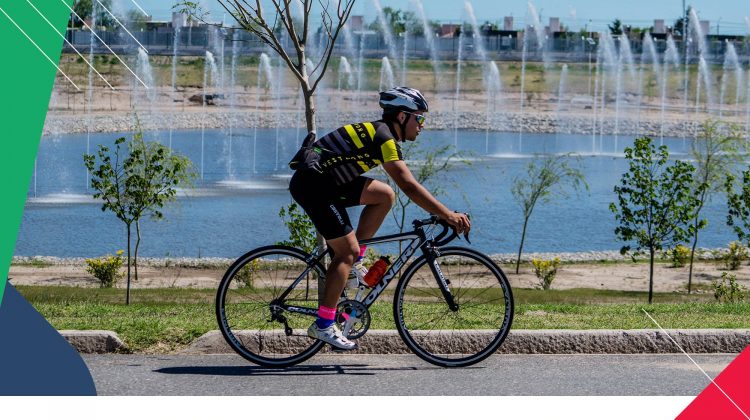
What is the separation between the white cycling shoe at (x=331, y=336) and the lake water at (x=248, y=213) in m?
17.6

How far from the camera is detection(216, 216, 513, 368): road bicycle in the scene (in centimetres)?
745

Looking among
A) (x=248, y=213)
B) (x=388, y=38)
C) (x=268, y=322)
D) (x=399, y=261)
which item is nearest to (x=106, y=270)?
(x=248, y=213)

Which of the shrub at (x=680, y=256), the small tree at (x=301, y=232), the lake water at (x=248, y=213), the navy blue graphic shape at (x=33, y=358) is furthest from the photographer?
the lake water at (x=248, y=213)

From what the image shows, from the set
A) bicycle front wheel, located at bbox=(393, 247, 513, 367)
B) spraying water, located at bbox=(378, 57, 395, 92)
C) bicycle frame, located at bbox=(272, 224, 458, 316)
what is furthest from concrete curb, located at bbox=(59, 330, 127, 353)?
spraying water, located at bbox=(378, 57, 395, 92)

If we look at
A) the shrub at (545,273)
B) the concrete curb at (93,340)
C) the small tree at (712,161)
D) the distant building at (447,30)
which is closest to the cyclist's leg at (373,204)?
the concrete curb at (93,340)

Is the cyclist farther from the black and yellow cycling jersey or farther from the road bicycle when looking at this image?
the road bicycle

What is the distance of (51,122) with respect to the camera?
78375mm

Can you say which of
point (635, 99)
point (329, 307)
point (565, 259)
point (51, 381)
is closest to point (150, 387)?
point (51, 381)

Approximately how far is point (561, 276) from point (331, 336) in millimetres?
19032

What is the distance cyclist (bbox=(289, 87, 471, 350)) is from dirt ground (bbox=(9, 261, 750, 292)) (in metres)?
15.5

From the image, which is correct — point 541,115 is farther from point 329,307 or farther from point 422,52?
point 329,307

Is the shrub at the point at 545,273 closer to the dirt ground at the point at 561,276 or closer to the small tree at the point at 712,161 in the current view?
the dirt ground at the point at 561,276

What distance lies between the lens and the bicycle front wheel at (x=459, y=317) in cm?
746

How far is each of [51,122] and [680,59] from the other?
6006cm
